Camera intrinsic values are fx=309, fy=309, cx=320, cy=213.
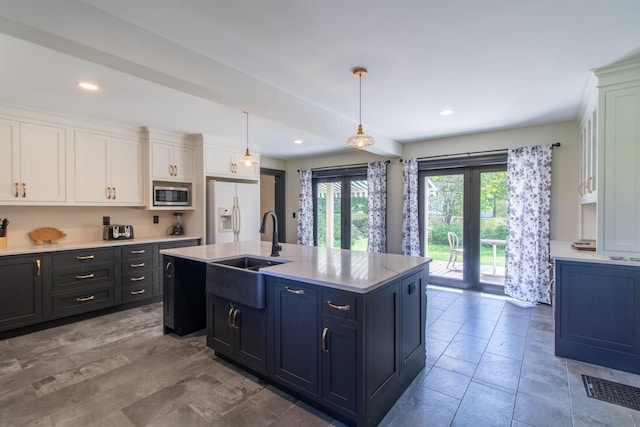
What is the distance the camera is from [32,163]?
3434 mm

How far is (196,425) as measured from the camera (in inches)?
73.8

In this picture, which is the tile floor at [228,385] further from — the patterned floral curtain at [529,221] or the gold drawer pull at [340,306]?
the patterned floral curtain at [529,221]

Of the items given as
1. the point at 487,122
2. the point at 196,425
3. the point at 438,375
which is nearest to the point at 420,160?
the point at 487,122

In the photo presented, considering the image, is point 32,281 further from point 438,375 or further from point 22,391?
point 438,375

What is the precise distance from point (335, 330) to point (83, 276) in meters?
3.30

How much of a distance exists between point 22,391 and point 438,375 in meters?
3.08

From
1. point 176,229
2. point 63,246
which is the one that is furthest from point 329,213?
point 63,246

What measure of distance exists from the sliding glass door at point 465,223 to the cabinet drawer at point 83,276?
4.55 meters

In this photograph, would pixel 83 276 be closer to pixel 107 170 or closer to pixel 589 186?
pixel 107 170

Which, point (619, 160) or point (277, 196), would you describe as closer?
point (619, 160)

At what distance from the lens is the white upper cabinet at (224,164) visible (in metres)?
4.77

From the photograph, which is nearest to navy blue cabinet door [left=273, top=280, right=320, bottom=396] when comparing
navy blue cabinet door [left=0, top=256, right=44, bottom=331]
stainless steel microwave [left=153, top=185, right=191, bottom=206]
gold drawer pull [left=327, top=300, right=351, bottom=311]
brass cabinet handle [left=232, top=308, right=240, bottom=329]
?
gold drawer pull [left=327, top=300, right=351, bottom=311]

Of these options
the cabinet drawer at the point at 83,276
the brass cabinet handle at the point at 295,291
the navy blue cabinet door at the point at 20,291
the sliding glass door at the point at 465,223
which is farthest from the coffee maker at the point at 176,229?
the sliding glass door at the point at 465,223

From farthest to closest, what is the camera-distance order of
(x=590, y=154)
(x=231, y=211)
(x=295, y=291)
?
(x=231, y=211) → (x=590, y=154) → (x=295, y=291)
